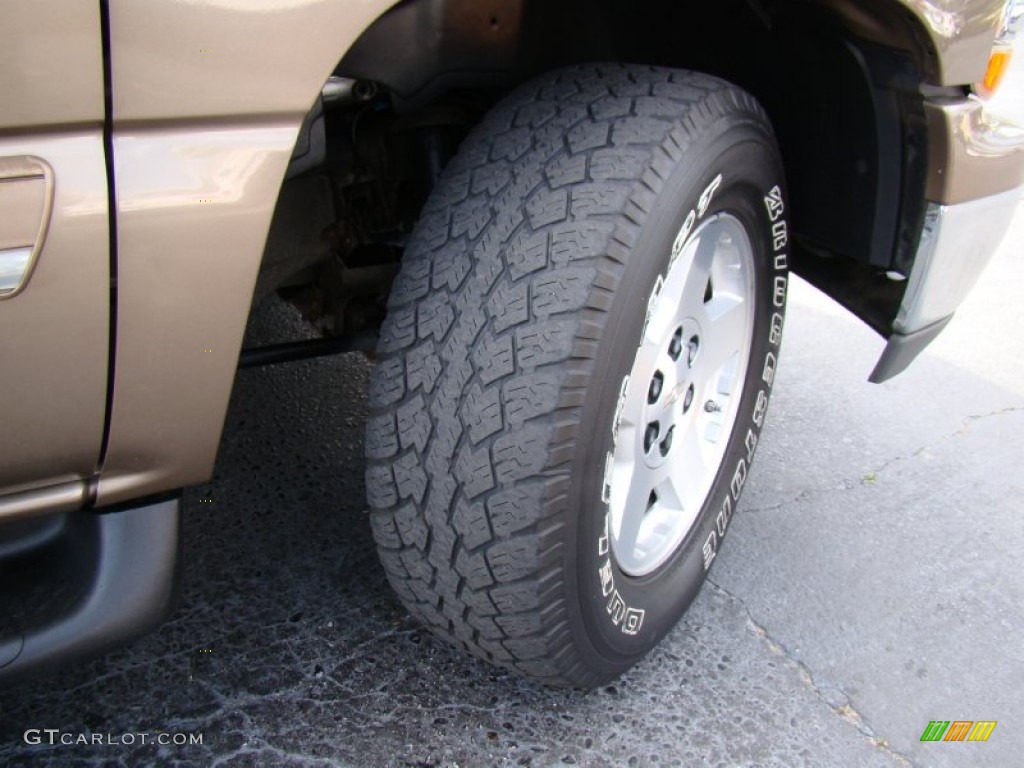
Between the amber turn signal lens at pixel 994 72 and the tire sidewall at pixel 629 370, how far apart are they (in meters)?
0.42

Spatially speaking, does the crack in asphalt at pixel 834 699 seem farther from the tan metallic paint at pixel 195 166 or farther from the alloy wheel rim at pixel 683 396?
the tan metallic paint at pixel 195 166

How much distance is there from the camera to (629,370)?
1465 mm

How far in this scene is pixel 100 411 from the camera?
1082mm

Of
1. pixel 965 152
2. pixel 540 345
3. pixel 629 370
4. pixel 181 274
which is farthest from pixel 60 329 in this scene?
pixel 965 152

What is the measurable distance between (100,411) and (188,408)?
4.0 inches

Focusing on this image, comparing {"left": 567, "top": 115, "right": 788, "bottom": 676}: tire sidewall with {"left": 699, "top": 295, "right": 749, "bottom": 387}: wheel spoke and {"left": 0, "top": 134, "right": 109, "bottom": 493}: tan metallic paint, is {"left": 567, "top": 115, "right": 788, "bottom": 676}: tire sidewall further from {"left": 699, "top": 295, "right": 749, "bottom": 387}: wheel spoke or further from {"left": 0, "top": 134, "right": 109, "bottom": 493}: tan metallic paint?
{"left": 0, "top": 134, "right": 109, "bottom": 493}: tan metallic paint

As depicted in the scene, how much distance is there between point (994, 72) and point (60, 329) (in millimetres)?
1767

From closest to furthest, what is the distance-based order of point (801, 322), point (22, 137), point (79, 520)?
1. point (22, 137)
2. point (79, 520)
3. point (801, 322)

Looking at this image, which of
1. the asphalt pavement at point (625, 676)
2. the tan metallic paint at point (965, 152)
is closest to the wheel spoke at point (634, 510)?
the asphalt pavement at point (625, 676)

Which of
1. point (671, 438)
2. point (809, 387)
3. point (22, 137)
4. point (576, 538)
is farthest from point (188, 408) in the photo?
point (809, 387)

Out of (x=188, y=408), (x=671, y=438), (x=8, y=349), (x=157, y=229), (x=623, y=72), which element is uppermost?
(x=623, y=72)

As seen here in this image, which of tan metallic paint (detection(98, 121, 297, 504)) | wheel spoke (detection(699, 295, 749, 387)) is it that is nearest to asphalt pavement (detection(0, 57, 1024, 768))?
wheel spoke (detection(699, 295, 749, 387))

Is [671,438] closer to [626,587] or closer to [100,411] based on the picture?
[626,587]

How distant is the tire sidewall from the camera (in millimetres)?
1402
